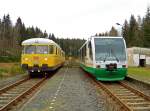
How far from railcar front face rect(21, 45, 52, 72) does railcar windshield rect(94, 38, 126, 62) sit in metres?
5.84

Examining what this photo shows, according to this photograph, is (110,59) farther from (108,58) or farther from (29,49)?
(29,49)

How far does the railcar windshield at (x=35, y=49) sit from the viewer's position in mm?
28406

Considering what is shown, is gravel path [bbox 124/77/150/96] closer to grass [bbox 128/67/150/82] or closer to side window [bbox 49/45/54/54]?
grass [bbox 128/67/150/82]

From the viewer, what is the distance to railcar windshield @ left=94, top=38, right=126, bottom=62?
22.8 m

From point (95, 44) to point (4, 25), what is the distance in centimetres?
13020

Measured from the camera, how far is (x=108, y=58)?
2266 centimetres

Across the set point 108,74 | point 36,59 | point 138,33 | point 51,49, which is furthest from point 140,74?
point 138,33

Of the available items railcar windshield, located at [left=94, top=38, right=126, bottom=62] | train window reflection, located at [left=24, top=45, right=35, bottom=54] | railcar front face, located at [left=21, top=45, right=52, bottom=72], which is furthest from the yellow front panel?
railcar windshield, located at [left=94, top=38, right=126, bottom=62]

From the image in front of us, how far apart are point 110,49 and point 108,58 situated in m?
0.85

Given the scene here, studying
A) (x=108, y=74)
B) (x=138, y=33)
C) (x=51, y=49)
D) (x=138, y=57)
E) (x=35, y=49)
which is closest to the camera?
(x=108, y=74)

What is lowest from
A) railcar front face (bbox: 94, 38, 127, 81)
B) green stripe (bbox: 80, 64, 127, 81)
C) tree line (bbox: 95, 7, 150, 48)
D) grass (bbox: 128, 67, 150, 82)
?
grass (bbox: 128, 67, 150, 82)

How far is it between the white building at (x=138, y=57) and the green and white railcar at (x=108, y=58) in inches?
1692

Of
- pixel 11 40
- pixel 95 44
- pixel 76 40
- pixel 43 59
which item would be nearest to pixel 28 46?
pixel 43 59

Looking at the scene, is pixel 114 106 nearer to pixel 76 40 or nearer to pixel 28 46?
pixel 28 46
